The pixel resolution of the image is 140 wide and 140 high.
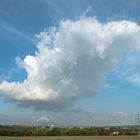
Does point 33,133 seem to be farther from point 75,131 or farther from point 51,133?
point 75,131

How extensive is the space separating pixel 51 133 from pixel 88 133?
14.1 m

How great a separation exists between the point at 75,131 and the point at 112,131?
17.7 meters

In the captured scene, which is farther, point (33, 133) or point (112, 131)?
point (112, 131)

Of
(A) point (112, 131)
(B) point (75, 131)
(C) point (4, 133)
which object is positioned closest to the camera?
(C) point (4, 133)

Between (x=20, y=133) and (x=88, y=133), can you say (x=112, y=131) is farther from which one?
(x=20, y=133)

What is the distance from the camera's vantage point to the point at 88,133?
405ft

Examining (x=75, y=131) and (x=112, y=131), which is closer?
(x=75, y=131)

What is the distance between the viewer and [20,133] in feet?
381

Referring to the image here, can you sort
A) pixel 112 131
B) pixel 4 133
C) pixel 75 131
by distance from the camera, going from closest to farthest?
1. pixel 4 133
2. pixel 75 131
3. pixel 112 131

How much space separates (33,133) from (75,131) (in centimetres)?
1611

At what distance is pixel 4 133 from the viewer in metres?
116

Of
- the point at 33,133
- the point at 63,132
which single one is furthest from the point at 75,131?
the point at 33,133

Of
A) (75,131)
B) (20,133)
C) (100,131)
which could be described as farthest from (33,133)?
(100,131)

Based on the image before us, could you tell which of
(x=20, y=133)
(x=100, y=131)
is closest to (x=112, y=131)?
(x=100, y=131)
